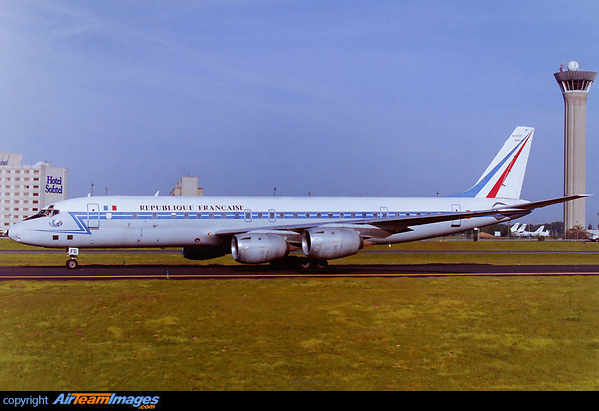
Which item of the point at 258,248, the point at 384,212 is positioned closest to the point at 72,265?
the point at 258,248

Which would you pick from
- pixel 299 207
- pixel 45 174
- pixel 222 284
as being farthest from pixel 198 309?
pixel 45 174

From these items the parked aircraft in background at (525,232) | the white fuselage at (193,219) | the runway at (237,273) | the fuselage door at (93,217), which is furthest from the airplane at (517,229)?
the fuselage door at (93,217)

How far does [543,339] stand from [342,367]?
5.52 m

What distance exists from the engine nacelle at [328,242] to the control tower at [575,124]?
12846 cm

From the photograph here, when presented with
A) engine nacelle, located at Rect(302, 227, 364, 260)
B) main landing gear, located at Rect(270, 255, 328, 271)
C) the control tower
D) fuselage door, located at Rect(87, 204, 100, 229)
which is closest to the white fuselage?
fuselage door, located at Rect(87, 204, 100, 229)

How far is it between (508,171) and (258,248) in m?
19.8

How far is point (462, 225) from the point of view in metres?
33.7

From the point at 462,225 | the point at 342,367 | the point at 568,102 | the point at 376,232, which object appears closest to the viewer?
the point at 342,367

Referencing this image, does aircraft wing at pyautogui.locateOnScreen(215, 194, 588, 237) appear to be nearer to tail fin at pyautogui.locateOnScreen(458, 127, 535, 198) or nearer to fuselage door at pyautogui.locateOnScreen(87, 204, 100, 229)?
tail fin at pyautogui.locateOnScreen(458, 127, 535, 198)

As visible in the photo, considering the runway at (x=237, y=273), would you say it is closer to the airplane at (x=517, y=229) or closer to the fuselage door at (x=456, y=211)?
the fuselage door at (x=456, y=211)

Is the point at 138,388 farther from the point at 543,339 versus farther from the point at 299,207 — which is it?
the point at 299,207

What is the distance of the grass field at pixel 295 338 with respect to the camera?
1021 cm

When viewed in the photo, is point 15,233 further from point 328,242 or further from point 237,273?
point 328,242

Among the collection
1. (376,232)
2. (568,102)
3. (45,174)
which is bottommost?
(376,232)
